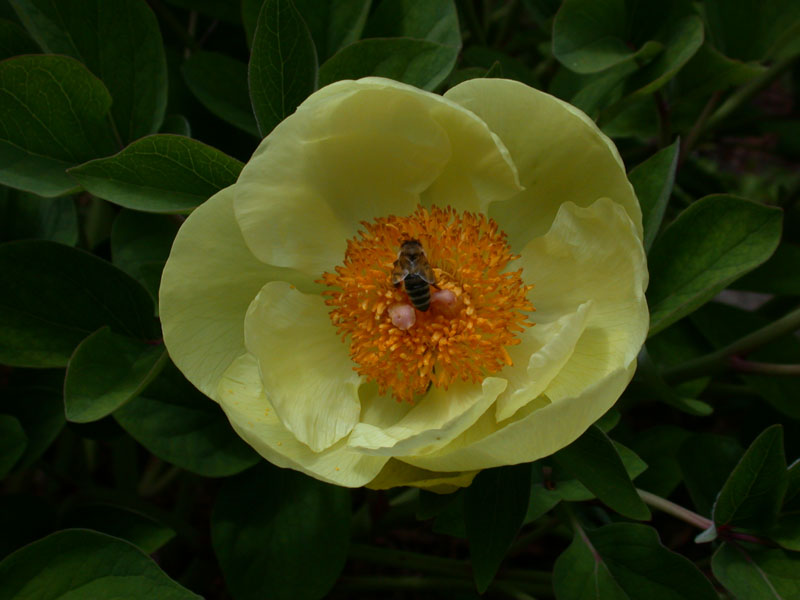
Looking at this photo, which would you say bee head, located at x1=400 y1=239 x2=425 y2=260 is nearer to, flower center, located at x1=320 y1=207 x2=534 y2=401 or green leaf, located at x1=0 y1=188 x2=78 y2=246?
flower center, located at x1=320 y1=207 x2=534 y2=401

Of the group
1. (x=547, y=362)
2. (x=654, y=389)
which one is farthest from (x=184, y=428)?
(x=654, y=389)

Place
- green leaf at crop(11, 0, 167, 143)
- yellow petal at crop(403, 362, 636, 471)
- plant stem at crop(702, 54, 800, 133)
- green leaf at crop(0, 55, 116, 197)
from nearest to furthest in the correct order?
1. yellow petal at crop(403, 362, 636, 471)
2. green leaf at crop(0, 55, 116, 197)
3. green leaf at crop(11, 0, 167, 143)
4. plant stem at crop(702, 54, 800, 133)

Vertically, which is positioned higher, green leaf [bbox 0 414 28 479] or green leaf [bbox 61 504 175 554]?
green leaf [bbox 0 414 28 479]

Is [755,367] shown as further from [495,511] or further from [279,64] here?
[279,64]

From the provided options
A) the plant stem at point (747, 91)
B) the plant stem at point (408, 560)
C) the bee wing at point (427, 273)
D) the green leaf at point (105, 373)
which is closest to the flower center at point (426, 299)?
the bee wing at point (427, 273)

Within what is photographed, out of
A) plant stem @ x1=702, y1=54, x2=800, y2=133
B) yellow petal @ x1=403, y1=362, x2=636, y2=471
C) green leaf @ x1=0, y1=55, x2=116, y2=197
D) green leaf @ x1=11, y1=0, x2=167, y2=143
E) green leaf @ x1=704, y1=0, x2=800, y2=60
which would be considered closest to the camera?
yellow petal @ x1=403, y1=362, x2=636, y2=471

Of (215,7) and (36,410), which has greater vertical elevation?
(215,7)

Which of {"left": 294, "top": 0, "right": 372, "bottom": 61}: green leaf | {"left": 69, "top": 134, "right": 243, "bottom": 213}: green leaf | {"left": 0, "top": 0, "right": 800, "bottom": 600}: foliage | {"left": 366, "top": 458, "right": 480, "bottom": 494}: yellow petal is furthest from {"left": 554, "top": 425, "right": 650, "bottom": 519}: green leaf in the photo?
{"left": 294, "top": 0, "right": 372, "bottom": 61}: green leaf
